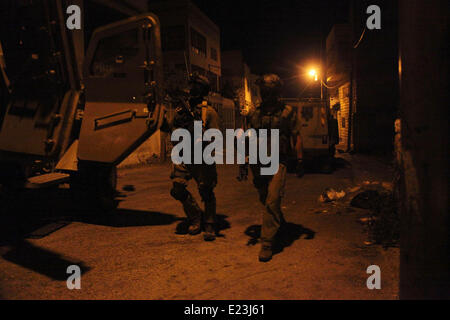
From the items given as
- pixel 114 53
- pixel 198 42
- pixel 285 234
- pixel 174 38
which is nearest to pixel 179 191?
pixel 285 234

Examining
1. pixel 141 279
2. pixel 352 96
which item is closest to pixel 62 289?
pixel 141 279

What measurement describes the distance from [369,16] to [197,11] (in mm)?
12196

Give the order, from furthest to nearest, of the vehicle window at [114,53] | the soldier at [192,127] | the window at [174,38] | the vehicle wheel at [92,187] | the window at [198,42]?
the window at [198,42] < the window at [174,38] < the vehicle wheel at [92,187] < the soldier at [192,127] < the vehicle window at [114,53]

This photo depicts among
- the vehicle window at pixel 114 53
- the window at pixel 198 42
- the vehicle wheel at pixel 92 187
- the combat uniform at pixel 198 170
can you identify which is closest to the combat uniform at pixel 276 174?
the combat uniform at pixel 198 170

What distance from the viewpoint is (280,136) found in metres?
4.49

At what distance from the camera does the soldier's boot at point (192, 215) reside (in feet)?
16.8

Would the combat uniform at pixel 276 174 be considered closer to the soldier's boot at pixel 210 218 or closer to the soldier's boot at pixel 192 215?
the soldier's boot at pixel 210 218

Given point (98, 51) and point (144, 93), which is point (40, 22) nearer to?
point (98, 51)

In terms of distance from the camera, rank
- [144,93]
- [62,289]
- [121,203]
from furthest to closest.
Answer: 1. [121,203]
2. [144,93]
3. [62,289]

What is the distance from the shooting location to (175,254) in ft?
14.3

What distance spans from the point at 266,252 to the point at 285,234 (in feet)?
3.54

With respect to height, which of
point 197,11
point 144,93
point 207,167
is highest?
point 197,11

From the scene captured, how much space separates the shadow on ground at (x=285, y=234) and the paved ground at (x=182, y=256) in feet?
0.09

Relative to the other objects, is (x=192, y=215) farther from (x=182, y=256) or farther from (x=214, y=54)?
(x=214, y=54)
